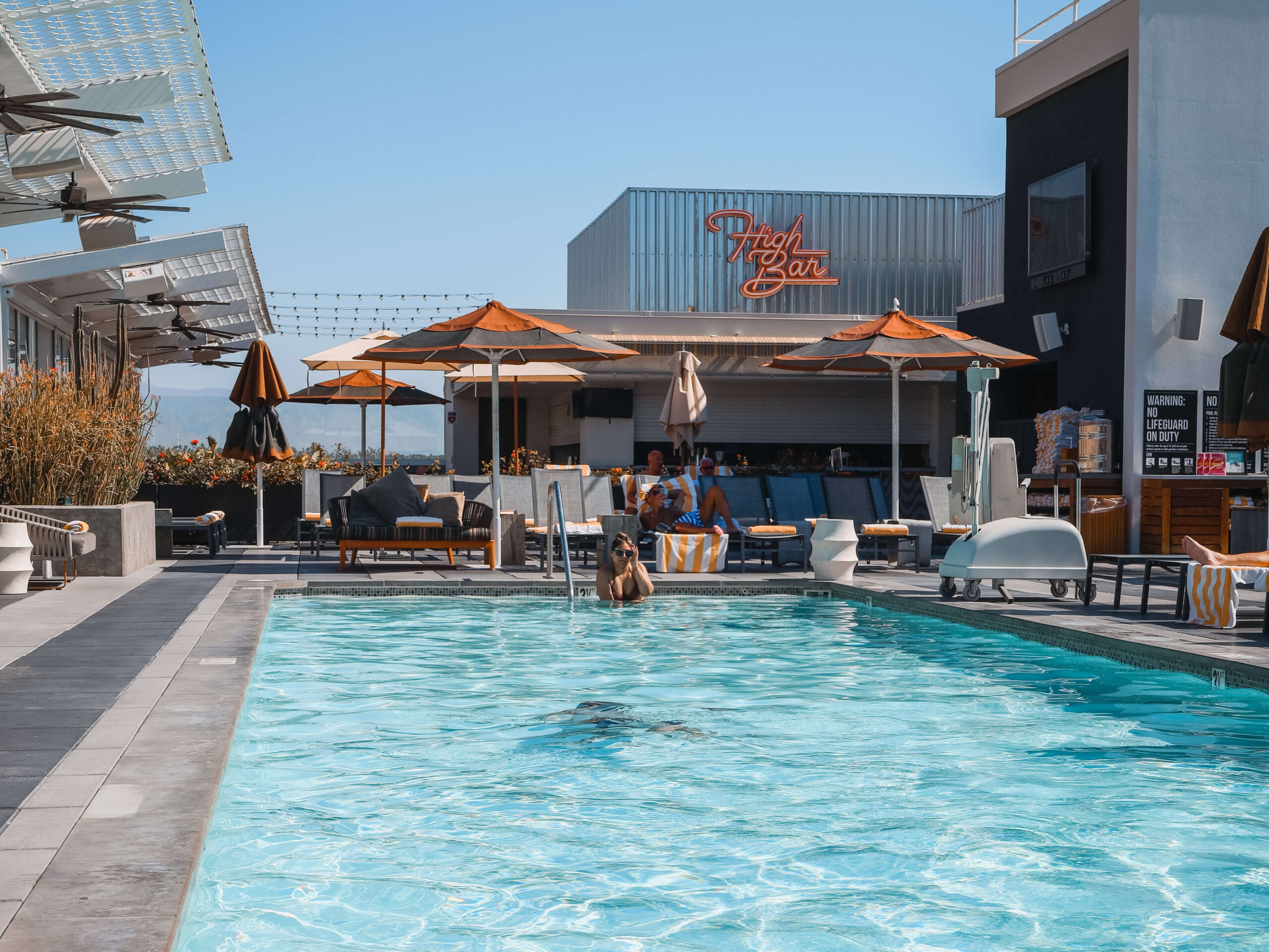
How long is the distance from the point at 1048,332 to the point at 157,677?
13.2 m

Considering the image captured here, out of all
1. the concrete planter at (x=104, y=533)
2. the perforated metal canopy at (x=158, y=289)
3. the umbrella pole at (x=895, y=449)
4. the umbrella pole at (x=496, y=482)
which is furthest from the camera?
the perforated metal canopy at (x=158, y=289)

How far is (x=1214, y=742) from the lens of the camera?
205 inches

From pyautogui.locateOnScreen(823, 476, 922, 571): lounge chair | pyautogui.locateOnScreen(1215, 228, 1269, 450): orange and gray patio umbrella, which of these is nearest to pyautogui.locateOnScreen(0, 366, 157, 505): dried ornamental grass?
pyautogui.locateOnScreen(823, 476, 922, 571): lounge chair

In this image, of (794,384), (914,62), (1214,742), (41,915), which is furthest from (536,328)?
(794,384)

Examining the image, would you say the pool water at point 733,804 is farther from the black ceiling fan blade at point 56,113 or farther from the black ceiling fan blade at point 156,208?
the black ceiling fan blade at point 156,208

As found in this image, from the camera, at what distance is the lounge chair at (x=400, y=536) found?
35.4ft

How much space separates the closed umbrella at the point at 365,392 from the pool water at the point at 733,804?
8385 mm

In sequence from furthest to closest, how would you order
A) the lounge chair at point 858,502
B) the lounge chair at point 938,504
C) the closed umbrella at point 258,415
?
the closed umbrella at point 258,415 < the lounge chair at point 858,502 < the lounge chair at point 938,504

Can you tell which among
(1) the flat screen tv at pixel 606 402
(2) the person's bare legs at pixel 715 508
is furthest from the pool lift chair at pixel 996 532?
(1) the flat screen tv at pixel 606 402

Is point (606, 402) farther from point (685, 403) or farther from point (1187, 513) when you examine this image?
point (1187, 513)

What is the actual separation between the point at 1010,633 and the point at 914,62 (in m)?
5.78

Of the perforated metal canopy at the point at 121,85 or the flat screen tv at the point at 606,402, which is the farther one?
the flat screen tv at the point at 606,402

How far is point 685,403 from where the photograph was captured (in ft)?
42.8

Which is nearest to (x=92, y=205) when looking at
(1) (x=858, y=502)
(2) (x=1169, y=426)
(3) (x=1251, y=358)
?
(1) (x=858, y=502)
